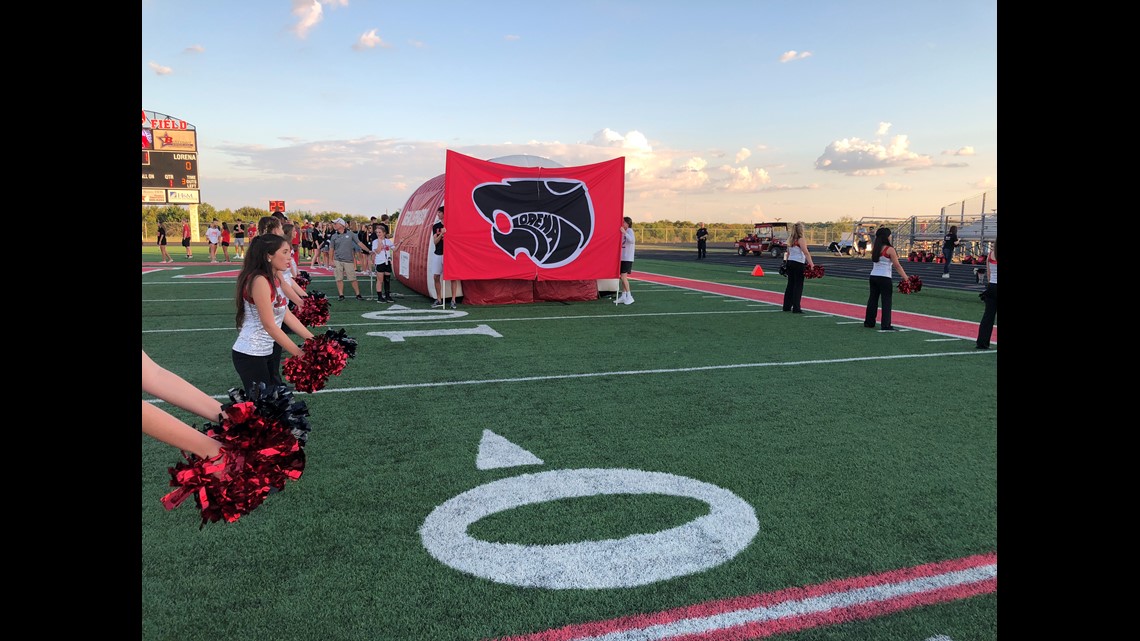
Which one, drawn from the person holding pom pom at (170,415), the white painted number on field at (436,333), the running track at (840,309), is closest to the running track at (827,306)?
the running track at (840,309)

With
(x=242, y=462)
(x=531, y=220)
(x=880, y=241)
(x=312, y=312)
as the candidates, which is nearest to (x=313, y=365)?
(x=312, y=312)

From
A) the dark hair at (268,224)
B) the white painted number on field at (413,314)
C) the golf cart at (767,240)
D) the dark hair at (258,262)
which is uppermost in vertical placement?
the golf cart at (767,240)

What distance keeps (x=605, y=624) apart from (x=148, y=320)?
11483mm

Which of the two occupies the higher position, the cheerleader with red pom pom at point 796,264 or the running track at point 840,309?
the cheerleader with red pom pom at point 796,264

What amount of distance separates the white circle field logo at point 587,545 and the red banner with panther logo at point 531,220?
9.10m

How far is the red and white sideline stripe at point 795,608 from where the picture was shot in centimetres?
280

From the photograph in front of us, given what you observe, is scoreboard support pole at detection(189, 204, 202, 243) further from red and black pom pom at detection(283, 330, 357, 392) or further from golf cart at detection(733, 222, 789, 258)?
red and black pom pom at detection(283, 330, 357, 392)

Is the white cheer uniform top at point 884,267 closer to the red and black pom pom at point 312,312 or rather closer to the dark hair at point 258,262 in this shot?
the red and black pom pom at point 312,312

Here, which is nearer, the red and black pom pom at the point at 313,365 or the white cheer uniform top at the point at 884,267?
the red and black pom pom at the point at 313,365

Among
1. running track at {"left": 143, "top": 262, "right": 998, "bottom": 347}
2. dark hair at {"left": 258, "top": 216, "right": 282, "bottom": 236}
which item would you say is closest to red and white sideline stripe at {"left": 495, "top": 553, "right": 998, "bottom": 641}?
running track at {"left": 143, "top": 262, "right": 998, "bottom": 347}

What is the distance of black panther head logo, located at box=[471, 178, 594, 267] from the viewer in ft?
43.4

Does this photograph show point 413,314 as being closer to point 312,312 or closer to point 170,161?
point 312,312

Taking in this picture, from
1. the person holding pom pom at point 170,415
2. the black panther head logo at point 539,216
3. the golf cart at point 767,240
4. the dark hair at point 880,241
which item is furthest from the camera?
the golf cart at point 767,240
